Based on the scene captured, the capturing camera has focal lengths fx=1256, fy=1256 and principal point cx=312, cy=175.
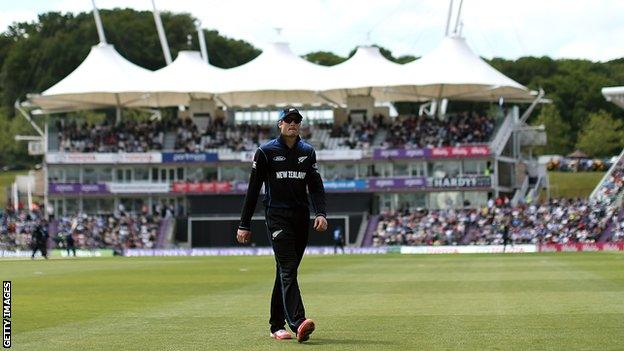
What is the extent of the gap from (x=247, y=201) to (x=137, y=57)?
11239 centimetres

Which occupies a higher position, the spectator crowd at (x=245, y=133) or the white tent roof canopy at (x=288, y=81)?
the white tent roof canopy at (x=288, y=81)

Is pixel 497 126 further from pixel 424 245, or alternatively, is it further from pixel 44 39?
pixel 44 39

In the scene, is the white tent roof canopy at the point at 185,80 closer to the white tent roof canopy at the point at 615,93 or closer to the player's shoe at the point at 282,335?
the white tent roof canopy at the point at 615,93

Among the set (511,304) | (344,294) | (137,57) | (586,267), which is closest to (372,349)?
(511,304)

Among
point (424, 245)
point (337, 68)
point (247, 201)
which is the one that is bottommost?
point (424, 245)

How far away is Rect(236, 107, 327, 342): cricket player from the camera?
43.7ft

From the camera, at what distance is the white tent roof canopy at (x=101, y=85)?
81688 mm

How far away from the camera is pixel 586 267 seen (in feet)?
111

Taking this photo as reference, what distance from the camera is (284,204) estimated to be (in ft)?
44.0

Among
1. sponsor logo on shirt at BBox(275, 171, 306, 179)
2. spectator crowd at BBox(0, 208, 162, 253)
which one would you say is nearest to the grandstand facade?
spectator crowd at BBox(0, 208, 162, 253)

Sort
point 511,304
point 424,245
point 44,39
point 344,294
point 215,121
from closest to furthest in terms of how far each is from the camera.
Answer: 1. point 511,304
2. point 344,294
3. point 424,245
4. point 215,121
5. point 44,39

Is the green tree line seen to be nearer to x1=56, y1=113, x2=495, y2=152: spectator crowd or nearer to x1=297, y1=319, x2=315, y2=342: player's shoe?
x1=56, y1=113, x2=495, y2=152: spectator crowd

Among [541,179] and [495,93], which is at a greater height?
[495,93]

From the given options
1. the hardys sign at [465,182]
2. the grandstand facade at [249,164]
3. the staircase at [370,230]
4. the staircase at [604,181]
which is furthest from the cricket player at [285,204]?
the hardys sign at [465,182]
